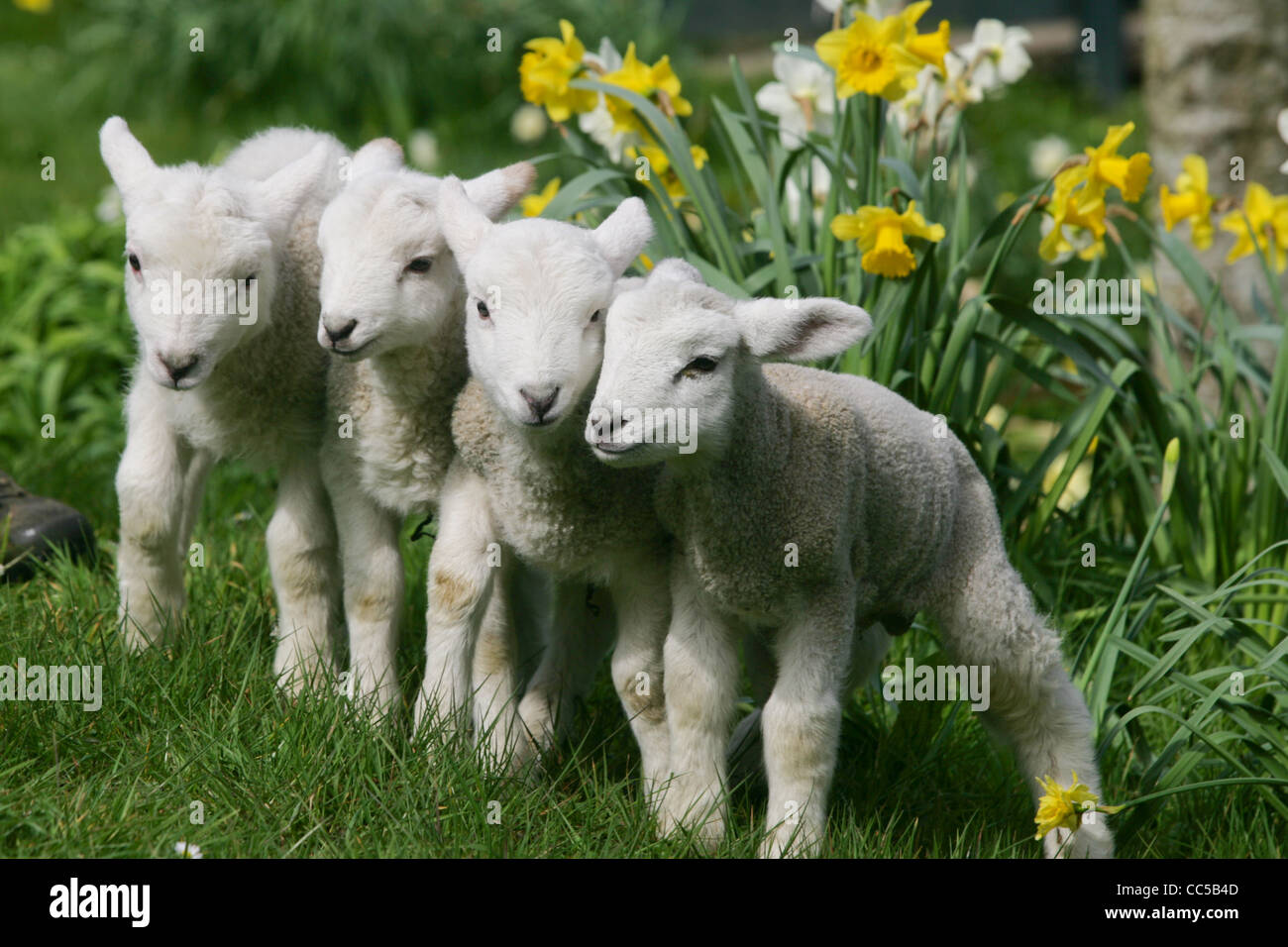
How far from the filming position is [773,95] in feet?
14.9

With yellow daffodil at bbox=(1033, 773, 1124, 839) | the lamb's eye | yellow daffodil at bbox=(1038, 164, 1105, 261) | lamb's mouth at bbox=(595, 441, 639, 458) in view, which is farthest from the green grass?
yellow daffodil at bbox=(1038, 164, 1105, 261)

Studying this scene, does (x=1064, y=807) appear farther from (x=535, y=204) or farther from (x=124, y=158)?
(x=124, y=158)

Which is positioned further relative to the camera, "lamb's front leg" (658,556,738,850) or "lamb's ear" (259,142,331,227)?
"lamb's ear" (259,142,331,227)

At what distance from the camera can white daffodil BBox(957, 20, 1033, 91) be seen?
448cm

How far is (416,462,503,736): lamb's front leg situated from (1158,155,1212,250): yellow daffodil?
2385 millimetres

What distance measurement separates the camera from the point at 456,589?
3182 mm

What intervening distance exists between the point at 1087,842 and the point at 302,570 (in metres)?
1.91

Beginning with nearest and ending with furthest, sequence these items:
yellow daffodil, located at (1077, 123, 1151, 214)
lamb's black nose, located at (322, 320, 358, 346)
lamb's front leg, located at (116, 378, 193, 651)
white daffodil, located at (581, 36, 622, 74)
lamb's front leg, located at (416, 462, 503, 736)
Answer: lamb's black nose, located at (322, 320, 358, 346) < lamb's front leg, located at (416, 462, 503, 736) < lamb's front leg, located at (116, 378, 193, 651) < yellow daffodil, located at (1077, 123, 1151, 214) < white daffodil, located at (581, 36, 622, 74)

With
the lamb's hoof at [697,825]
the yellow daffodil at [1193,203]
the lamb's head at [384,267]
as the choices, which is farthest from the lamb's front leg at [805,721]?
the yellow daffodil at [1193,203]

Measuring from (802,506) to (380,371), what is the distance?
959mm

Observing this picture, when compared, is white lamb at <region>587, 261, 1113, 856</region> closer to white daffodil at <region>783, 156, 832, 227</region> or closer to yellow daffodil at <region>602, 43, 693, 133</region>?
yellow daffodil at <region>602, 43, 693, 133</region>

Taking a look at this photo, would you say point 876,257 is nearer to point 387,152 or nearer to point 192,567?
point 387,152

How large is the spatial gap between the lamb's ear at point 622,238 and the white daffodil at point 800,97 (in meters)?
1.40
